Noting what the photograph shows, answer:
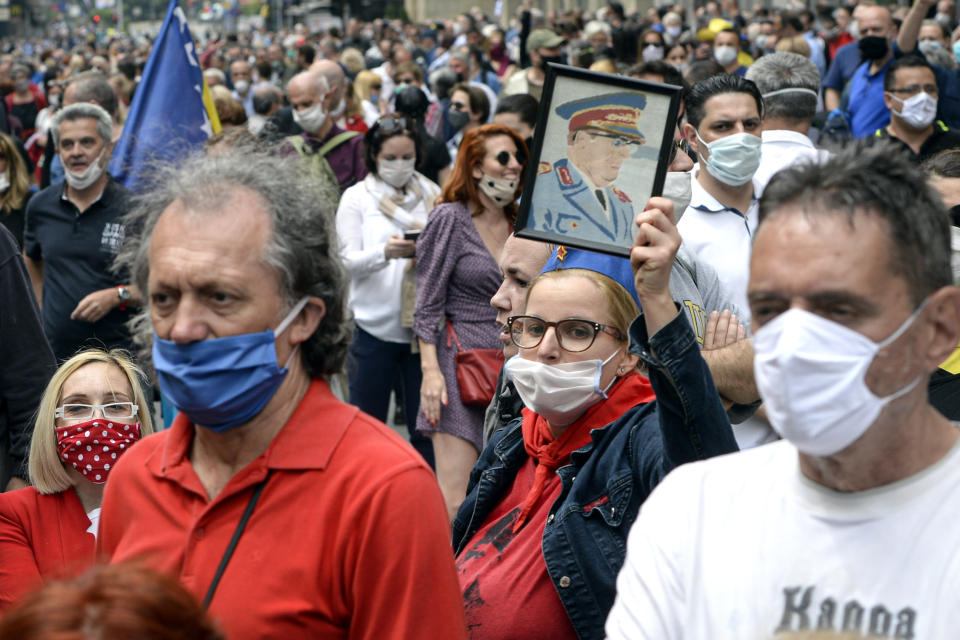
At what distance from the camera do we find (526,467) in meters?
3.47

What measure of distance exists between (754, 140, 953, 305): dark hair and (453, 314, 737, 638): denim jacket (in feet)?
1.81

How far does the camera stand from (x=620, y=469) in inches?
117

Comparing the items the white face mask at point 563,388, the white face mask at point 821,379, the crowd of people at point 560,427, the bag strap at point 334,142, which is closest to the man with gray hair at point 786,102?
the crowd of people at point 560,427

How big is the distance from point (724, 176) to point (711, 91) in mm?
583

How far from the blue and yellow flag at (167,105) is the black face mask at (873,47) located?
472 centimetres

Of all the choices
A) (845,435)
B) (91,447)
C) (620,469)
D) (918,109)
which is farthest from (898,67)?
(845,435)

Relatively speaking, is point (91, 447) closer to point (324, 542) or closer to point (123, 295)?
point (324, 542)

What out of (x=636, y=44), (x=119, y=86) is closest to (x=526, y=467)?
(x=636, y=44)

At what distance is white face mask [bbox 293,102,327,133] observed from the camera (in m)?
8.91

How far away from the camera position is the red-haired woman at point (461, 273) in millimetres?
5875

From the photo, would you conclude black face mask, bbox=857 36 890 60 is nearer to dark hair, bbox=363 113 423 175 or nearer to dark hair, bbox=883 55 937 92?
dark hair, bbox=883 55 937 92

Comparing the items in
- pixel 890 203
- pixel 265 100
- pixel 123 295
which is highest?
pixel 890 203

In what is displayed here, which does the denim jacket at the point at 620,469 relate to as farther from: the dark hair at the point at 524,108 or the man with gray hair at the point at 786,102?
the dark hair at the point at 524,108

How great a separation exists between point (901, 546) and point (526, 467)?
1647mm
